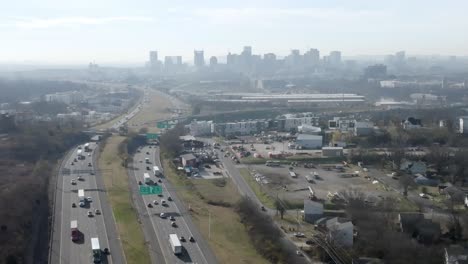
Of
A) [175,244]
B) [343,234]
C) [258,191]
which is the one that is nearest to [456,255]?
[343,234]

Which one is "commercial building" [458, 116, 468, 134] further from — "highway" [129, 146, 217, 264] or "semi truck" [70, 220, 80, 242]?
"semi truck" [70, 220, 80, 242]

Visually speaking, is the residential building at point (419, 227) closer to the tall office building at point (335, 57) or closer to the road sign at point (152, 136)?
the road sign at point (152, 136)

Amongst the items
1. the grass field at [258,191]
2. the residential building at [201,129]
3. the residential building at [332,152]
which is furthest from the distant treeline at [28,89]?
the residential building at [332,152]

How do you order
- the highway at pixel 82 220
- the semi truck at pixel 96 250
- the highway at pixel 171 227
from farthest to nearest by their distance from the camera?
the highway at pixel 82 220, the highway at pixel 171 227, the semi truck at pixel 96 250

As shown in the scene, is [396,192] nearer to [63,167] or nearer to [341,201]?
[341,201]

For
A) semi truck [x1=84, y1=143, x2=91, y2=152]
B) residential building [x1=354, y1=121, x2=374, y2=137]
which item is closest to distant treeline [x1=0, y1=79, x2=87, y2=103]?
semi truck [x1=84, y1=143, x2=91, y2=152]

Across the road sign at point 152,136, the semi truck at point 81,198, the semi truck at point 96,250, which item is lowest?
the road sign at point 152,136
